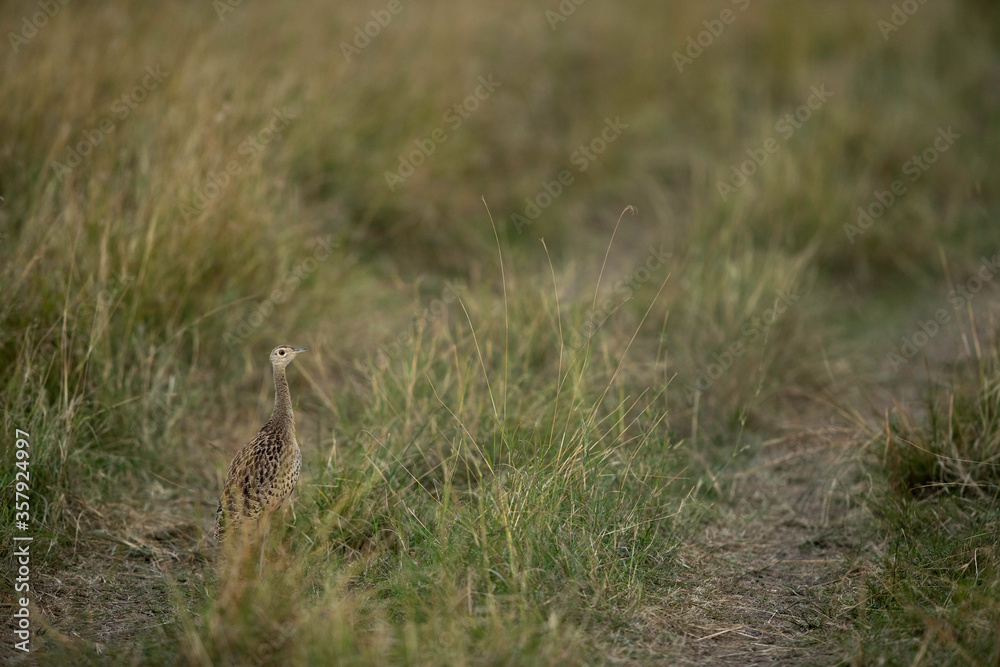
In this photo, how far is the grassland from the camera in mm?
2992

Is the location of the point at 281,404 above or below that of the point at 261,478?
above

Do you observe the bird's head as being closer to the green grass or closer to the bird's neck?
the bird's neck

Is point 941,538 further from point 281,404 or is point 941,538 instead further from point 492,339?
point 281,404

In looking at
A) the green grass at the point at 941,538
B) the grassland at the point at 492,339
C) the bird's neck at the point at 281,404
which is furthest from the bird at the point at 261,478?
the green grass at the point at 941,538

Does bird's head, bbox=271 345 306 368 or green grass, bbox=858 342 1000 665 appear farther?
bird's head, bbox=271 345 306 368

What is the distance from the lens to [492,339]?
454 cm

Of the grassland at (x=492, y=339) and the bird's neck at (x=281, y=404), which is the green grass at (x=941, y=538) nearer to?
the grassland at (x=492, y=339)

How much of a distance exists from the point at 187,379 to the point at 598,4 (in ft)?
19.4

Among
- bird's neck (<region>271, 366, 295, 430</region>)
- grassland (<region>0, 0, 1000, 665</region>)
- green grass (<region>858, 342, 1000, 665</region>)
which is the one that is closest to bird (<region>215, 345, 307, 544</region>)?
bird's neck (<region>271, 366, 295, 430</region>)

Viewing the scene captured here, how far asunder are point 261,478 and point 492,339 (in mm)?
1645

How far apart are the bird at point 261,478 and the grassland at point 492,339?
0.55ft

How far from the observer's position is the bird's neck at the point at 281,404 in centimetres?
338

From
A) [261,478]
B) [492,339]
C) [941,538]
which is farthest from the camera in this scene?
[492,339]

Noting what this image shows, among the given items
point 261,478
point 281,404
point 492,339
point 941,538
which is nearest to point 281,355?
point 281,404
